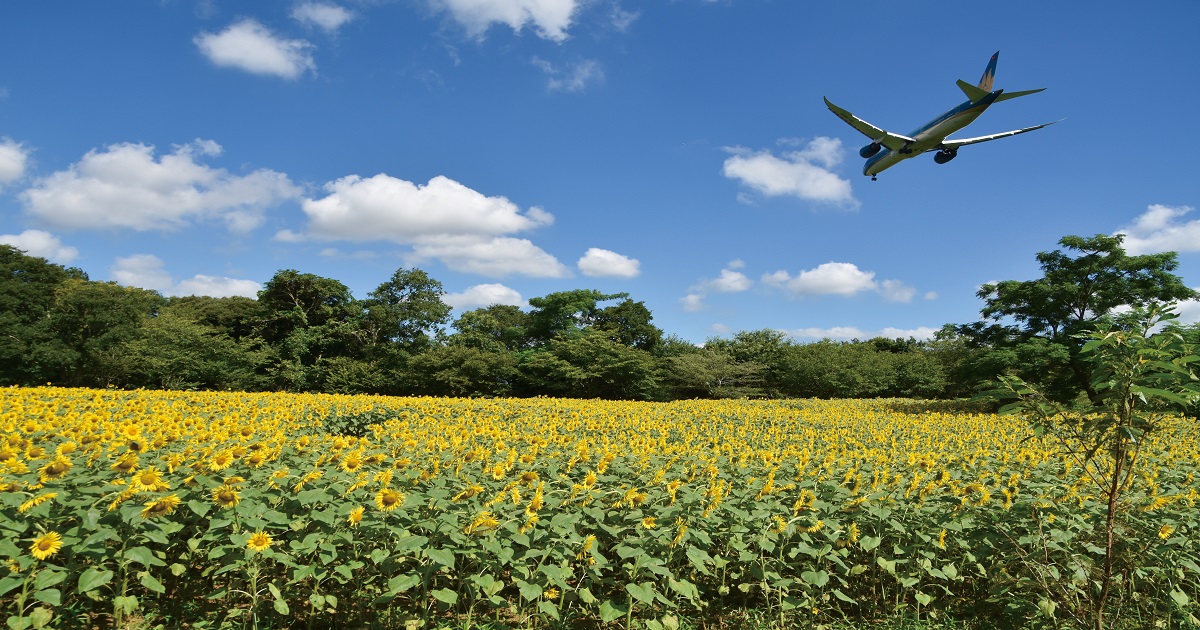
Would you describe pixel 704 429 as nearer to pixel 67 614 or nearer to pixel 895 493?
pixel 895 493

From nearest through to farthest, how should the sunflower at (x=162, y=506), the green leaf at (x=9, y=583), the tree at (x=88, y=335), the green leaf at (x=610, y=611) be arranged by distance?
the green leaf at (x=9, y=583)
the sunflower at (x=162, y=506)
the green leaf at (x=610, y=611)
the tree at (x=88, y=335)

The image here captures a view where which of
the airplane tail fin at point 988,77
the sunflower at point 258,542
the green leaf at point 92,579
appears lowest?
the green leaf at point 92,579

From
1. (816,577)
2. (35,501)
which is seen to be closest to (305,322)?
(35,501)

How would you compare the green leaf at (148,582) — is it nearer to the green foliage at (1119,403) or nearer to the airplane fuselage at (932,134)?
the green foliage at (1119,403)

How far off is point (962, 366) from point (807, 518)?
57.7ft

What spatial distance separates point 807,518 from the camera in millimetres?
3207

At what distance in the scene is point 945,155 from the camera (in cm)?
731

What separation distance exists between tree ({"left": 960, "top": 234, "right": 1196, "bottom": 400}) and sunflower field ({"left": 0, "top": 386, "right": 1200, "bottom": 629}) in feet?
50.3

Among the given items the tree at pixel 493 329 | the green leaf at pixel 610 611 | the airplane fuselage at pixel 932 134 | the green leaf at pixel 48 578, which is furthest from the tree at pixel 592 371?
the green leaf at pixel 48 578

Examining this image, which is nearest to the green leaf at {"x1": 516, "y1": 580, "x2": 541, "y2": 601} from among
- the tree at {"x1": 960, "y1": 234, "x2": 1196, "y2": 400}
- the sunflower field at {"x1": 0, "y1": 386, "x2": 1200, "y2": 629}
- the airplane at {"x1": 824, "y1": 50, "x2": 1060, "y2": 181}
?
the sunflower field at {"x1": 0, "y1": 386, "x2": 1200, "y2": 629}

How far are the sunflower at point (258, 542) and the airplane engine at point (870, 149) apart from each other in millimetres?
7507

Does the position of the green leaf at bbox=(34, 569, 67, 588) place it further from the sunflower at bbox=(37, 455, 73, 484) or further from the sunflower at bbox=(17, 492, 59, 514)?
the sunflower at bbox=(37, 455, 73, 484)

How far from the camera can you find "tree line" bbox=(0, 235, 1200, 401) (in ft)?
83.9

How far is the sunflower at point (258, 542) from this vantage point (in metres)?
2.48
